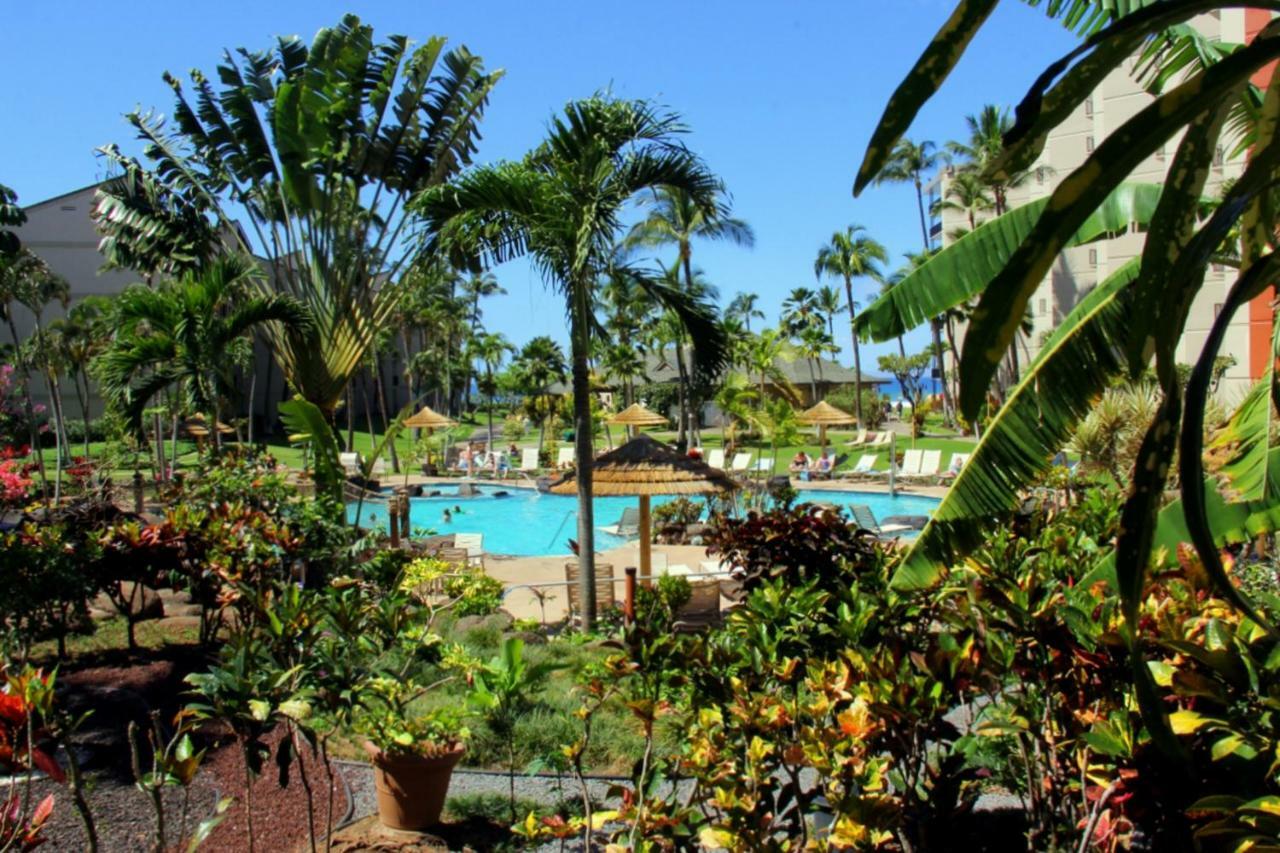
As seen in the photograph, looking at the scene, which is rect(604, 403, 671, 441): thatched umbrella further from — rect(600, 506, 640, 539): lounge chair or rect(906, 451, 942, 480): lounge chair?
rect(906, 451, 942, 480): lounge chair

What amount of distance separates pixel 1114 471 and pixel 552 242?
807cm

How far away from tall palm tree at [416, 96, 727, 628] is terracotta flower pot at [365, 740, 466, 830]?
18.8 feet

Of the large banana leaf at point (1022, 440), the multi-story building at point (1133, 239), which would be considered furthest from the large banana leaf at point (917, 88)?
the multi-story building at point (1133, 239)

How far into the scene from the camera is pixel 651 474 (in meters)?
12.7

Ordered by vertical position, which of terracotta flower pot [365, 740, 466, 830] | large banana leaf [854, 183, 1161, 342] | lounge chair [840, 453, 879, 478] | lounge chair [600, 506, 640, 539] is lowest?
terracotta flower pot [365, 740, 466, 830]

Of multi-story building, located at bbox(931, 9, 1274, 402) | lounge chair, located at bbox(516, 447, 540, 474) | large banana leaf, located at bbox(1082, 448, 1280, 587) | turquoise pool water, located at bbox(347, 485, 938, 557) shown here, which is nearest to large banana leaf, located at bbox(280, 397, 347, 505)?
multi-story building, located at bbox(931, 9, 1274, 402)

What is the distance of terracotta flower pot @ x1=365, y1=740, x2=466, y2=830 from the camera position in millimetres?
5816

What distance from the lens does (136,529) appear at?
908 centimetres

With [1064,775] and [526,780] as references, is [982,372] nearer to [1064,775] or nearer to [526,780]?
[1064,775]

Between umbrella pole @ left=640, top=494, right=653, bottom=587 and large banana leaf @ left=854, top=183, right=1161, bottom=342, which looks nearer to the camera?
large banana leaf @ left=854, top=183, right=1161, bottom=342

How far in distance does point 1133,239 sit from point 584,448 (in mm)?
26067

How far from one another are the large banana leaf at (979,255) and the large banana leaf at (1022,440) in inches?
33.8

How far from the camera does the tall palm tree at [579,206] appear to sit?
10.9 meters

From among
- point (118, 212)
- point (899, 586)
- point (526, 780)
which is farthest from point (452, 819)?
point (118, 212)
